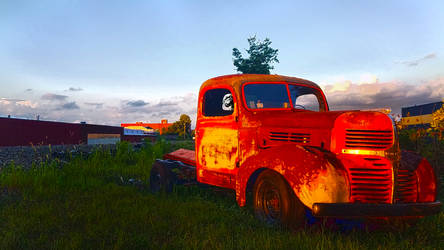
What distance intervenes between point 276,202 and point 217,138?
5.39ft

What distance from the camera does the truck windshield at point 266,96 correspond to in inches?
192

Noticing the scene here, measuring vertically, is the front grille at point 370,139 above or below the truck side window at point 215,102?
below

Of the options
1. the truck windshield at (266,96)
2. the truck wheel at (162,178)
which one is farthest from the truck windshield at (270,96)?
the truck wheel at (162,178)

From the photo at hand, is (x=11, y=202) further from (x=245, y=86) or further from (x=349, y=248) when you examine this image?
(x=349, y=248)

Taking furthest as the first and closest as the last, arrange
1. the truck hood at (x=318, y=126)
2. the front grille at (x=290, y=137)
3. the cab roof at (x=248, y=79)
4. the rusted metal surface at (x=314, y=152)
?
the cab roof at (x=248, y=79) → the front grille at (x=290, y=137) → the truck hood at (x=318, y=126) → the rusted metal surface at (x=314, y=152)

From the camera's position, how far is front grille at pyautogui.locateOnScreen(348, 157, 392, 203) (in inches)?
135

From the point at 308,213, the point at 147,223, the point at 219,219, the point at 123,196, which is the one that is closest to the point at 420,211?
the point at 308,213

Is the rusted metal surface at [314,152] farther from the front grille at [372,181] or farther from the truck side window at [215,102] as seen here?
the truck side window at [215,102]

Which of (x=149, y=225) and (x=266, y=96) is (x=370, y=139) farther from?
(x=149, y=225)

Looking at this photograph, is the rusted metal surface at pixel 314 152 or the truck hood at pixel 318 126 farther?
the truck hood at pixel 318 126

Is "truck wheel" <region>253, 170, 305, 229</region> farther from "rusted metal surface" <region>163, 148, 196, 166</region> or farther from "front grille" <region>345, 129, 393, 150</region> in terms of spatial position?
"rusted metal surface" <region>163, 148, 196, 166</region>

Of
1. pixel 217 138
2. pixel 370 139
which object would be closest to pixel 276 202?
pixel 370 139

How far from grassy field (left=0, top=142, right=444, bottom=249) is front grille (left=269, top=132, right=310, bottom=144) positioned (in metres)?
0.99

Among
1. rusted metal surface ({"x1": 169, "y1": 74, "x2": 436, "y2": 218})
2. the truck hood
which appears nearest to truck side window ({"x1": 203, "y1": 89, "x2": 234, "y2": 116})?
rusted metal surface ({"x1": 169, "y1": 74, "x2": 436, "y2": 218})
